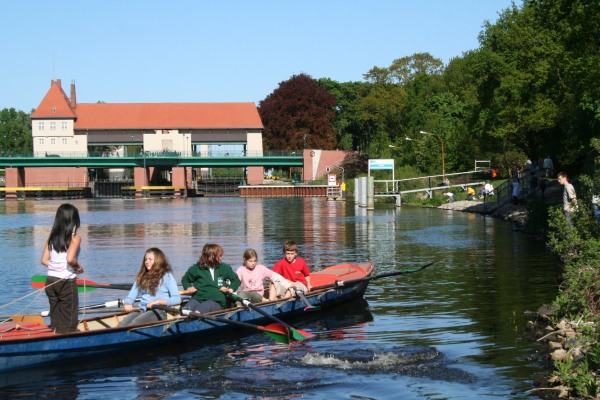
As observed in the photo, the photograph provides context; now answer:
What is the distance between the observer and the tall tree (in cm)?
12031

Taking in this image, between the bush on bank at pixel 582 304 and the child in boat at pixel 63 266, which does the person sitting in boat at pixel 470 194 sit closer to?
the bush on bank at pixel 582 304

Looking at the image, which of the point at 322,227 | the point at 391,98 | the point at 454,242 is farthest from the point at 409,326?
the point at 391,98

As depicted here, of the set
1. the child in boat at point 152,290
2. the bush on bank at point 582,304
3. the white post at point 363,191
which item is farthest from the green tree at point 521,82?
the child in boat at point 152,290

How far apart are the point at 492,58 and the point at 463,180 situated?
19743mm

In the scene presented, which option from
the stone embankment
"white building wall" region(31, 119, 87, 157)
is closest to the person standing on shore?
the stone embankment

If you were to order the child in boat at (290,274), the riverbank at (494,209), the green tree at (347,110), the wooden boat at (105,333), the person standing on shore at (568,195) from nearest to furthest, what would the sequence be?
the wooden boat at (105,333), the child in boat at (290,274), the person standing on shore at (568,195), the riverbank at (494,209), the green tree at (347,110)

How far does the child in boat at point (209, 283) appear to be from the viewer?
14.9 meters

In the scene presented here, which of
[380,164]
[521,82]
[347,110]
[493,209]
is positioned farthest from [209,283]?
[347,110]

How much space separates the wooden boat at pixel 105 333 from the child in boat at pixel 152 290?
0.27 metres

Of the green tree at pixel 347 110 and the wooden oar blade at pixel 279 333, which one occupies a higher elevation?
the green tree at pixel 347 110

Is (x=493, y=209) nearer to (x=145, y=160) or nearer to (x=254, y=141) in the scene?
(x=145, y=160)

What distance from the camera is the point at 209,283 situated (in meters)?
15.0

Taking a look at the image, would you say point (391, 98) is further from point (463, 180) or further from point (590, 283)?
point (590, 283)

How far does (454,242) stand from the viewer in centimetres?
3375
